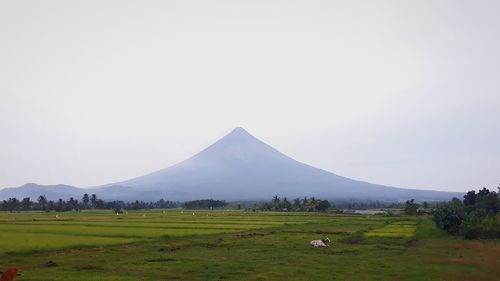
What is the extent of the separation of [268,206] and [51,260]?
73.3 meters

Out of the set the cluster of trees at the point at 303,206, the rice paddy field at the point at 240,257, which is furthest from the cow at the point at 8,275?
the cluster of trees at the point at 303,206

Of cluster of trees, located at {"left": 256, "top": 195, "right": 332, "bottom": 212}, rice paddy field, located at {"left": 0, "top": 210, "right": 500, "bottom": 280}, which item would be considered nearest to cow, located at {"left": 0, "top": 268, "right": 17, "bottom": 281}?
rice paddy field, located at {"left": 0, "top": 210, "right": 500, "bottom": 280}

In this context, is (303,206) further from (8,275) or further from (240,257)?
(8,275)

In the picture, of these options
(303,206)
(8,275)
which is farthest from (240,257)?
(303,206)

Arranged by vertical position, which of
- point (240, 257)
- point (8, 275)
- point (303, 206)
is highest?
point (303, 206)

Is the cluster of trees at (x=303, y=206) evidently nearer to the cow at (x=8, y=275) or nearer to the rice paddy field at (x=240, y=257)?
the rice paddy field at (x=240, y=257)

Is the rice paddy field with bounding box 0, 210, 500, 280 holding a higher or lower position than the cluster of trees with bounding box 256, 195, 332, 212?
lower

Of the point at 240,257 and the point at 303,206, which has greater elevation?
the point at 303,206

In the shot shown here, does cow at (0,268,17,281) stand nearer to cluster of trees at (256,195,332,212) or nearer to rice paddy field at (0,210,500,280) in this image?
rice paddy field at (0,210,500,280)

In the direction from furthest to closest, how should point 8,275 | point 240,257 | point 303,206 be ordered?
point 303,206 → point 240,257 → point 8,275

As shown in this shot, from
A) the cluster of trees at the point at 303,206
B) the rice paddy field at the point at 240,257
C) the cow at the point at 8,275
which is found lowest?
the rice paddy field at the point at 240,257

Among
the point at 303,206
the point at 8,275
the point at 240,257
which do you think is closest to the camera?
the point at 8,275

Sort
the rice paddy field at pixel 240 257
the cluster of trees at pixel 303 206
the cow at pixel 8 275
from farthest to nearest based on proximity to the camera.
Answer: the cluster of trees at pixel 303 206 → the rice paddy field at pixel 240 257 → the cow at pixel 8 275

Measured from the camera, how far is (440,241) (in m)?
28.8
